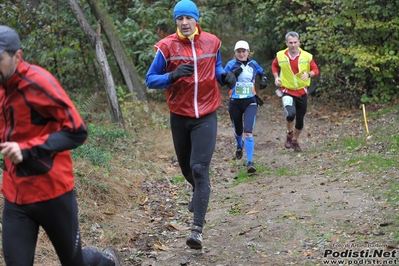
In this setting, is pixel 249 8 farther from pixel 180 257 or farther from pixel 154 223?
pixel 180 257

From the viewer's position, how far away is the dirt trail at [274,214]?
5.77m

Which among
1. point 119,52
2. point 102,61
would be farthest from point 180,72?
point 119,52

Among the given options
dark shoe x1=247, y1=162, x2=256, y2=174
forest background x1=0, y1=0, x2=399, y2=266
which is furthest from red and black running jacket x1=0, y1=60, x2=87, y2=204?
dark shoe x1=247, y1=162, x2=256, y2=174

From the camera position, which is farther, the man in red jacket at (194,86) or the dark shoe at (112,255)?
the man in red jacket at (194,86)

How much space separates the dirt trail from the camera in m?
5.77

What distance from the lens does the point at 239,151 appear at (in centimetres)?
1077

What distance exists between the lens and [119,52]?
14516 millimetres

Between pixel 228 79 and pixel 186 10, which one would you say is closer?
pixel 186 10

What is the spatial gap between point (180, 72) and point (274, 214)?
7.37 feet

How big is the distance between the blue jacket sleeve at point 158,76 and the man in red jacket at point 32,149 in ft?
7.00

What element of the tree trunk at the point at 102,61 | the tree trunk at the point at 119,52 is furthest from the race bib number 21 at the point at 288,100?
the tree trunk at the point at 119,52

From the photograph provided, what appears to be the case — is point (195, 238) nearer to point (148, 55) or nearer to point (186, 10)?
point (186, 10)

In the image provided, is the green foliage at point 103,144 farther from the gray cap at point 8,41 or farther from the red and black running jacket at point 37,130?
the gray cap at point 8,41

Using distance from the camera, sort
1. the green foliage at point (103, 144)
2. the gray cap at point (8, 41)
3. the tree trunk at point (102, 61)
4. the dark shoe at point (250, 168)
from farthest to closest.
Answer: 1. the tree trunk at point (102, 61)
2. the dark shoe at point (250, 168)
3. the green foliage at point (103, 144)
4. the gray cap at point (8, 41)
